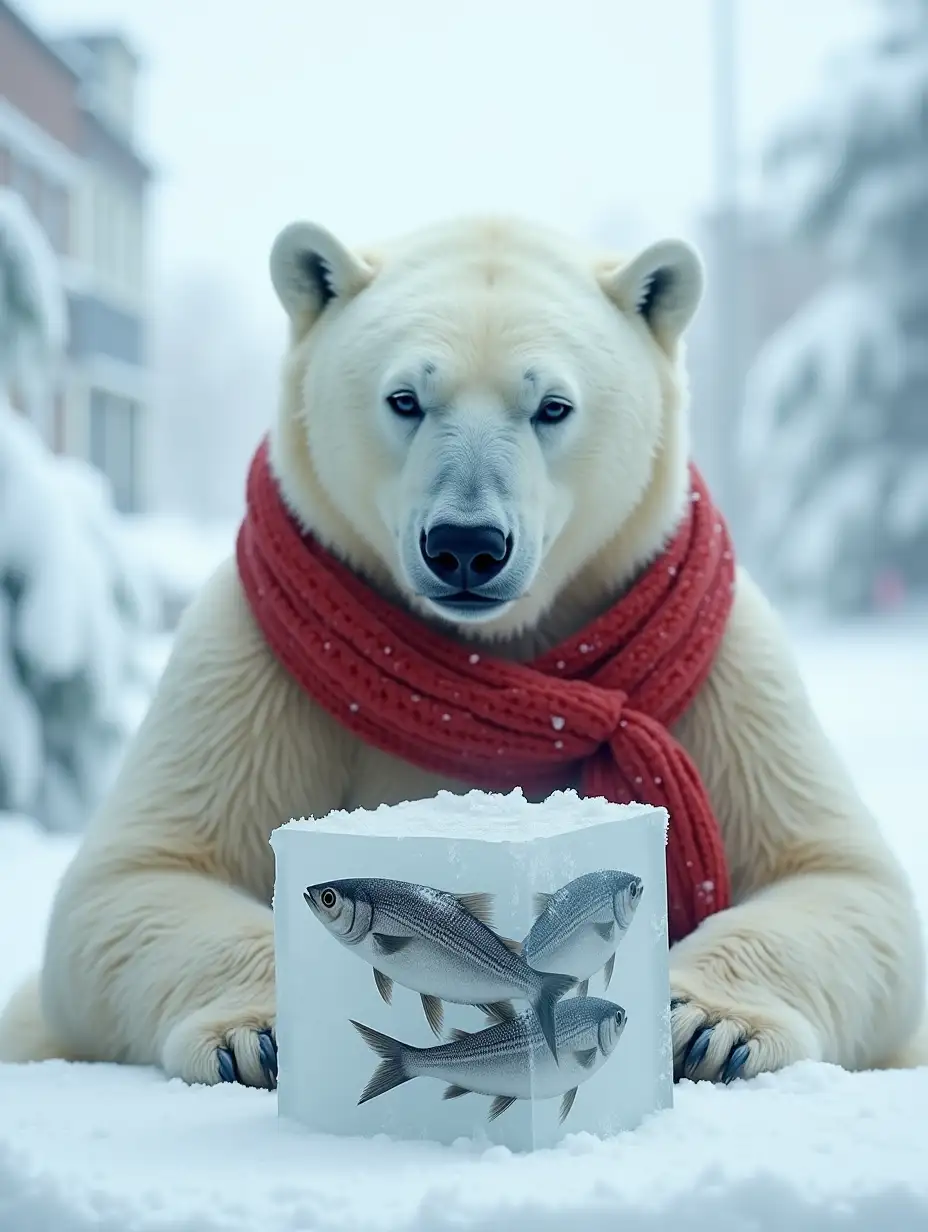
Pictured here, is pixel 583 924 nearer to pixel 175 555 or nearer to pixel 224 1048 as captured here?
pixel 224 1048

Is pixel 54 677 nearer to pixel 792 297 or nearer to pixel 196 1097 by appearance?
pixel 196 1097

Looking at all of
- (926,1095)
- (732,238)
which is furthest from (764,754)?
(732,238)

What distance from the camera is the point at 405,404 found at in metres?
1.49

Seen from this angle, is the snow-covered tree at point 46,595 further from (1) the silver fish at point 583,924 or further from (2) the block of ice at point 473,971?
(1) the silver fish at point 583,924

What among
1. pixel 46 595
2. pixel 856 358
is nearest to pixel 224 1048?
pixel 46 595

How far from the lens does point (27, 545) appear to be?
3.69 meters

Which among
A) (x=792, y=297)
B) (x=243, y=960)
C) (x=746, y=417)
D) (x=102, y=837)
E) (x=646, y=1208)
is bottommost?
(x=646, y=1208)

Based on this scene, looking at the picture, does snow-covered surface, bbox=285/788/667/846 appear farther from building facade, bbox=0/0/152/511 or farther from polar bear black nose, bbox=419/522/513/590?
building facade, bbox=0/0/152/511

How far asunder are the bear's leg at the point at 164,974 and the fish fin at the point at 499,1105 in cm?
30

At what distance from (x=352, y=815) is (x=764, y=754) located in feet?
1.95

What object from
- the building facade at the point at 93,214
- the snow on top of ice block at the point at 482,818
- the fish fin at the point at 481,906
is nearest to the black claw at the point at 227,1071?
the snow on top of ice block at the point at 482,818

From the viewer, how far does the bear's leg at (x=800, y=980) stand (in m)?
1.31

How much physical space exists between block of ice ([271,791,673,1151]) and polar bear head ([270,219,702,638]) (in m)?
0.33

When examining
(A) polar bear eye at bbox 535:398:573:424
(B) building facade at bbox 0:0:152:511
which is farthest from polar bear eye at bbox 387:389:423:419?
(B) building facade at bbox 0:0:152:511
